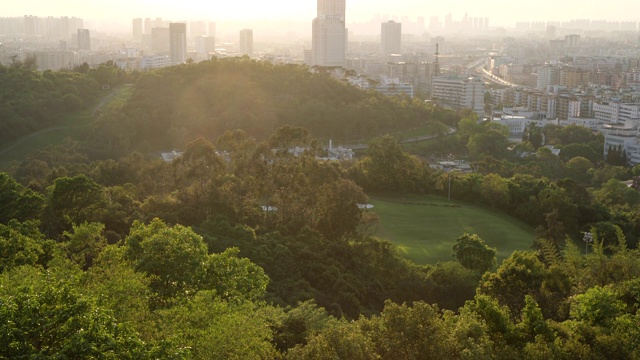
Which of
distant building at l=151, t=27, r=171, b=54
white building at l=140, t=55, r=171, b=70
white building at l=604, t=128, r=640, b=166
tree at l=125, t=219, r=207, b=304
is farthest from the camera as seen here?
distant building at l=151, t=27, r=171, b=54

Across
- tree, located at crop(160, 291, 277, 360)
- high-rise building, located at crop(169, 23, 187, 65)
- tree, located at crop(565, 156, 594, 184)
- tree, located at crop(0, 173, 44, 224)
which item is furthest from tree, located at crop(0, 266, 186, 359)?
high-rise building, located at crop(169, 23, 187, 65)

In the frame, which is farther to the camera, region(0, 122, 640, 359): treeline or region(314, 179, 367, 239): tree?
region(314, 179, 367, 239): tree

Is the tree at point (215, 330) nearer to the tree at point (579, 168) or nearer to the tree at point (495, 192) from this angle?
the tree at point (495, 192)

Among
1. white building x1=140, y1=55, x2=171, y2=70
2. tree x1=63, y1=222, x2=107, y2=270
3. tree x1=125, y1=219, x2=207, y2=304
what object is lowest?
tree x1=63, y1=222, x2=107, y2=270

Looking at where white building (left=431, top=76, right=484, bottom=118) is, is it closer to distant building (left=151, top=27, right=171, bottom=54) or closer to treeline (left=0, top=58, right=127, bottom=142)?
treeline (left=0, top=58, right=127, bottom=142)

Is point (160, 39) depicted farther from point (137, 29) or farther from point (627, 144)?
point (627, 144)

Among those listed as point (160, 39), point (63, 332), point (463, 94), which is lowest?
point (463, 94)

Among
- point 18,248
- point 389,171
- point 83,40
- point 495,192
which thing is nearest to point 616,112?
point 495,192
